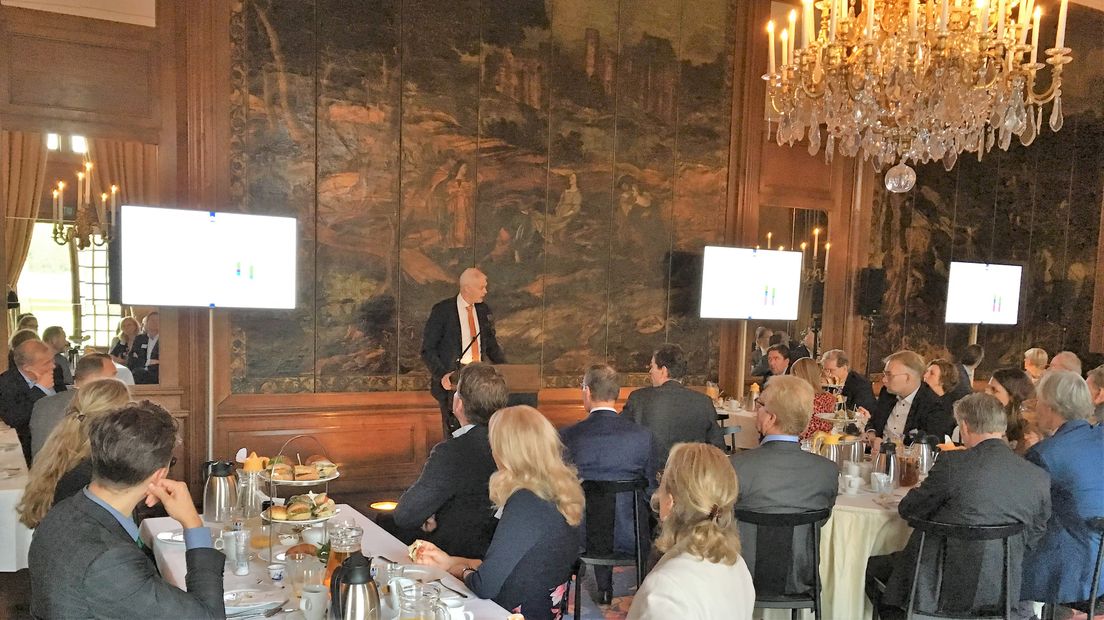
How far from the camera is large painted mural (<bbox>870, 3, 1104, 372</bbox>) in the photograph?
993cm

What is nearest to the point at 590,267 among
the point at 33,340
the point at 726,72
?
the point at 726,72

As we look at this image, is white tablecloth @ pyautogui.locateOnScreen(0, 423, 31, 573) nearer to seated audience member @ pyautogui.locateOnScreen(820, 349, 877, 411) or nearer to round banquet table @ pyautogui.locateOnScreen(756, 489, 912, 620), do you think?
round banquet table @ pyautogui.locateOnScreen(756, 489, 912, 620)

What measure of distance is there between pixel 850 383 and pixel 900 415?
3.19 feet

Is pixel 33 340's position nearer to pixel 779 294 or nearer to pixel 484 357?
pixel 484 357

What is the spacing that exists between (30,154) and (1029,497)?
9.02 meters

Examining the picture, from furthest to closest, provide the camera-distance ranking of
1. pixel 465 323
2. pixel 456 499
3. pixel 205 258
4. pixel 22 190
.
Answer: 1. pixel 22 190
2. pixel 465 323
3. pixel 205 258
4. pixel 456 499

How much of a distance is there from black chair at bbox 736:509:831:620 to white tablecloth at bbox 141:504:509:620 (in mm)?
1392

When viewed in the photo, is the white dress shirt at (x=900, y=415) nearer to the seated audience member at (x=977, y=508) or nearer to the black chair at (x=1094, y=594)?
the black chair at (x=1094, y=594)

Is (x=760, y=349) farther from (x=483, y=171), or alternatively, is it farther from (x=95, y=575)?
(x=95, y=575)

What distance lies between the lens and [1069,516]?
3.98m

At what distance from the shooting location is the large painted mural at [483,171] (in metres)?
6.84

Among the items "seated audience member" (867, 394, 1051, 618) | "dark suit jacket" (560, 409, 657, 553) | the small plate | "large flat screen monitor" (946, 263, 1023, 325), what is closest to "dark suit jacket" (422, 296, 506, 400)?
"dark suit jacket" (560, 409, 657, 553)

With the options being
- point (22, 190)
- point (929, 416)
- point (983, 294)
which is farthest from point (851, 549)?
point (22, 190)

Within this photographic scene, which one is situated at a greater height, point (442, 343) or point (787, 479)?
point (442, 343)
